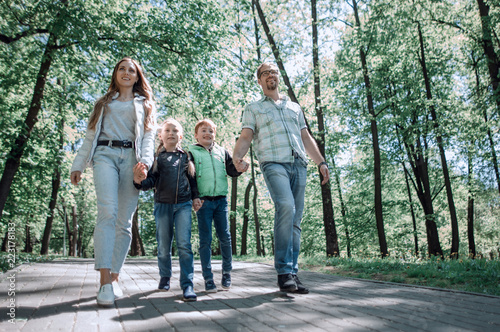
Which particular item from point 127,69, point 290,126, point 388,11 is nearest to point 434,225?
point 388,11

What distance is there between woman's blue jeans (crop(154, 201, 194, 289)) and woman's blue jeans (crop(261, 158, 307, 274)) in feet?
3.00

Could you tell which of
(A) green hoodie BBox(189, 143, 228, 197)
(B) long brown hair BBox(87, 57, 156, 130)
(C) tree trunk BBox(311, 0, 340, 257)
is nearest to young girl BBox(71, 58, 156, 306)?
(B) long brown hair BBox(87, 57, 156, 130)

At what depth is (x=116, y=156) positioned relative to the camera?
3875 mm

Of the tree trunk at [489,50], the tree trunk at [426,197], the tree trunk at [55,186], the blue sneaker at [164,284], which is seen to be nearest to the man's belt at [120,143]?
the blue sneaker at [164,284]

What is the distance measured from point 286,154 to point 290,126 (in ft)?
1.28

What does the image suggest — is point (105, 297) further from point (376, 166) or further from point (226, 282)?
point (376, 166)

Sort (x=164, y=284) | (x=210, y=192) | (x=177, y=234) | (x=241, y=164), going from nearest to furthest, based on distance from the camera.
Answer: (x=177, y=234)
(x=241, y=164)
(x=164, y=284)
(x=210, y=192)

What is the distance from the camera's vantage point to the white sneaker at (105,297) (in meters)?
3.41

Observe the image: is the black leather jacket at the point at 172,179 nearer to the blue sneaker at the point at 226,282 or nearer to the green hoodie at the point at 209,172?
the green hoodie at the point at 209,172

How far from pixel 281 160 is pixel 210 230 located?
1.23 meters

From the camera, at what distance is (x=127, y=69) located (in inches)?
166

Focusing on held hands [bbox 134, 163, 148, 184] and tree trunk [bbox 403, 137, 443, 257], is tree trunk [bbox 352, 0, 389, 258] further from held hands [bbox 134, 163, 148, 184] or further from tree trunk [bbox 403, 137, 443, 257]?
held hands [bbox 134, 163, 148, 184]

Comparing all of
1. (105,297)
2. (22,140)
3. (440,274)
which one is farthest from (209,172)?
(22,140)

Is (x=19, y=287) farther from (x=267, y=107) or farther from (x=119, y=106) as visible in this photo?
(x=267, y=107)
